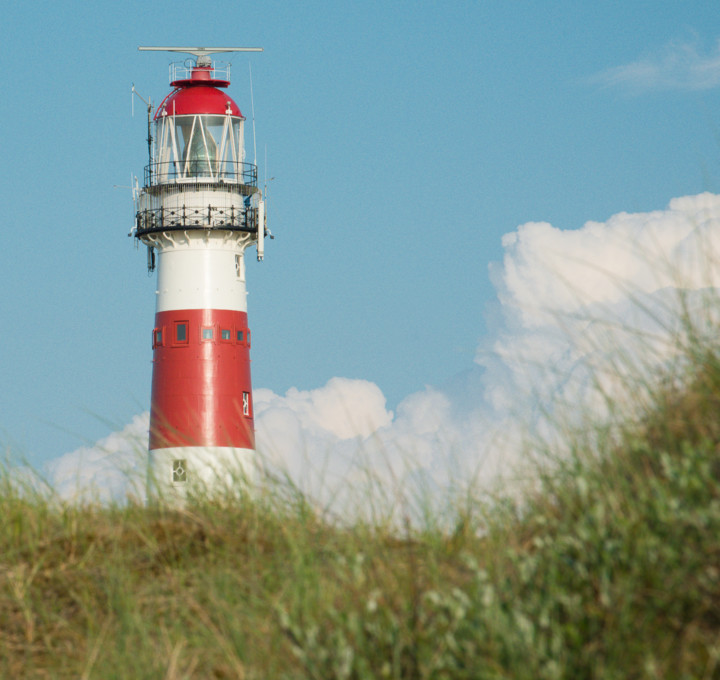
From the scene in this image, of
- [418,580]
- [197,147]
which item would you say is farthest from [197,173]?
[418,580]

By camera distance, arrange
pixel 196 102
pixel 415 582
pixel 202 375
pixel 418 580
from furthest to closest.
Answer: pixel 196 102, pixel 202 375, pixel 418 580, pixel 415 582

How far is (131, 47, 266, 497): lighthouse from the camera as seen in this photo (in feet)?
92.0

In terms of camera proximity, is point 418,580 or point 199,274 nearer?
point 418,580

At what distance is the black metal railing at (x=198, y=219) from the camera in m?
29.5

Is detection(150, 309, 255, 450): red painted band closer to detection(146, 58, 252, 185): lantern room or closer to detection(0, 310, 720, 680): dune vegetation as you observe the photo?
detection(146, 58, 252, 185): lantern room

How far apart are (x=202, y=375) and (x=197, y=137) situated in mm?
6784

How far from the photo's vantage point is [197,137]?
99.3ft

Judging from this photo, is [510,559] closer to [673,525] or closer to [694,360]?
[673,525]

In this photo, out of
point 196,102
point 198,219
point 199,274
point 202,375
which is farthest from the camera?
point 196,102

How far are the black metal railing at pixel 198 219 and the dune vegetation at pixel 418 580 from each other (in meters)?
22.2

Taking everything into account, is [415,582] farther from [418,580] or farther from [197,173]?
[197,173]

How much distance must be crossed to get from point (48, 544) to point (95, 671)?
1.61 metres

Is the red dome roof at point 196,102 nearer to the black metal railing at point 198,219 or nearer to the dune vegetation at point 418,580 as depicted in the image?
the black metal railing at point 198,219

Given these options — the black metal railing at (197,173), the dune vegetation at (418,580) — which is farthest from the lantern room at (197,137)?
the dune vegetation at (418,580)
